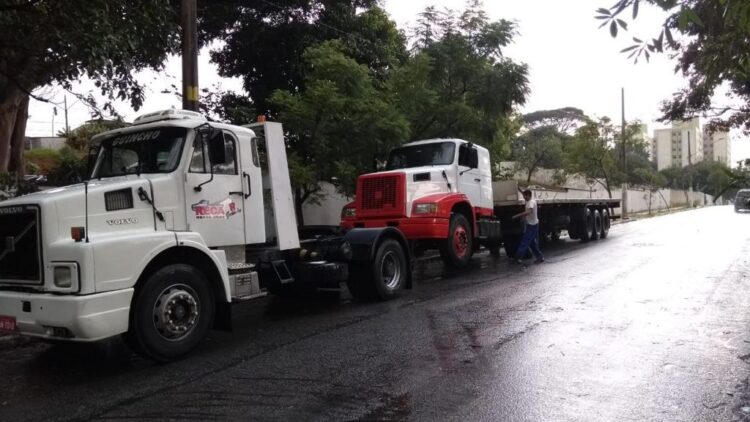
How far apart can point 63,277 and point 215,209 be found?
6.09 feet

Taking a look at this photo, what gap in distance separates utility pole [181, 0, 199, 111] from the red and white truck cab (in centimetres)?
358

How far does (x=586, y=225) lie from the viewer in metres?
18.7

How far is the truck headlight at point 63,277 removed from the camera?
16.8ft

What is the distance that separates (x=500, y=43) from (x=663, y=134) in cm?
8350

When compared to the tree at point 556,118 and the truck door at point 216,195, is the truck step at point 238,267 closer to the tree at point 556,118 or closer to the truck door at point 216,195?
the truck door at point 216,195

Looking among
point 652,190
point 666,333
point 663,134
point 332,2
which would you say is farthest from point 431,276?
point 663,134

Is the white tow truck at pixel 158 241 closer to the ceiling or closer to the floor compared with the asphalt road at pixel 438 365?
closer to the ceiling

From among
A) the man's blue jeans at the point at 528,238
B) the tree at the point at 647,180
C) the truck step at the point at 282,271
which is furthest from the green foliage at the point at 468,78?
the tree at the point at 647,180

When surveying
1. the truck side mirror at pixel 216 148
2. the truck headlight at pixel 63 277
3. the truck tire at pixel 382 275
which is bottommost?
the truck tire at pixel 382 275

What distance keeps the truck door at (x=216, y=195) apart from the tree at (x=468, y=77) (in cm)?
939

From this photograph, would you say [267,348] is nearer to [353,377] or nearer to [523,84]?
[353,377]

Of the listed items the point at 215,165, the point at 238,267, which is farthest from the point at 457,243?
the point at 215,165

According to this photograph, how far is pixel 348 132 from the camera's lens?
12914 millimetres

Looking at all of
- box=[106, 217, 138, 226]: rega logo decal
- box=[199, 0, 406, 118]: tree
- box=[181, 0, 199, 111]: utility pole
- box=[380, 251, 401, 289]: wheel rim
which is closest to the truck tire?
box=[380, 251, 401, 289]: wheel rim
